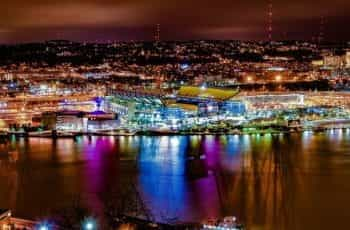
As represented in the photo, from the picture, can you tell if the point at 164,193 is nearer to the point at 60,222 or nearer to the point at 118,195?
the point at 118,195

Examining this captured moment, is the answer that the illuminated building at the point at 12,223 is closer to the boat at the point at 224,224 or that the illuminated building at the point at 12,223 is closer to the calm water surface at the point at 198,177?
the calm water surface at the point at 198,177

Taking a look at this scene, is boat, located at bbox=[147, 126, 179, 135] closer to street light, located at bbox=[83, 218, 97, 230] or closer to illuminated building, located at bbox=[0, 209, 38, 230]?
street light, located at bbox=[83, 218, 97, 230]

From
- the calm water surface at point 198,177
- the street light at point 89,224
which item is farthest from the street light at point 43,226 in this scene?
the calm water surface at point 198,177

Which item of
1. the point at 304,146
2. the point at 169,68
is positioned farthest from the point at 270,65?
the point at 304,146

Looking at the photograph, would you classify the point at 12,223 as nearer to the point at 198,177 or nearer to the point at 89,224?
the point at 89,224

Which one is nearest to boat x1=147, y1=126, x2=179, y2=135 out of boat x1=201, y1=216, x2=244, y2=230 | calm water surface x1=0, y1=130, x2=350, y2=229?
calm water surface x1=0, y1=130, x2=350, y2=229

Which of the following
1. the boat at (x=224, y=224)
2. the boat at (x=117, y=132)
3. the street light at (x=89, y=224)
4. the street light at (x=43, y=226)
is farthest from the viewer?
the boat at (x=117, y=132)
